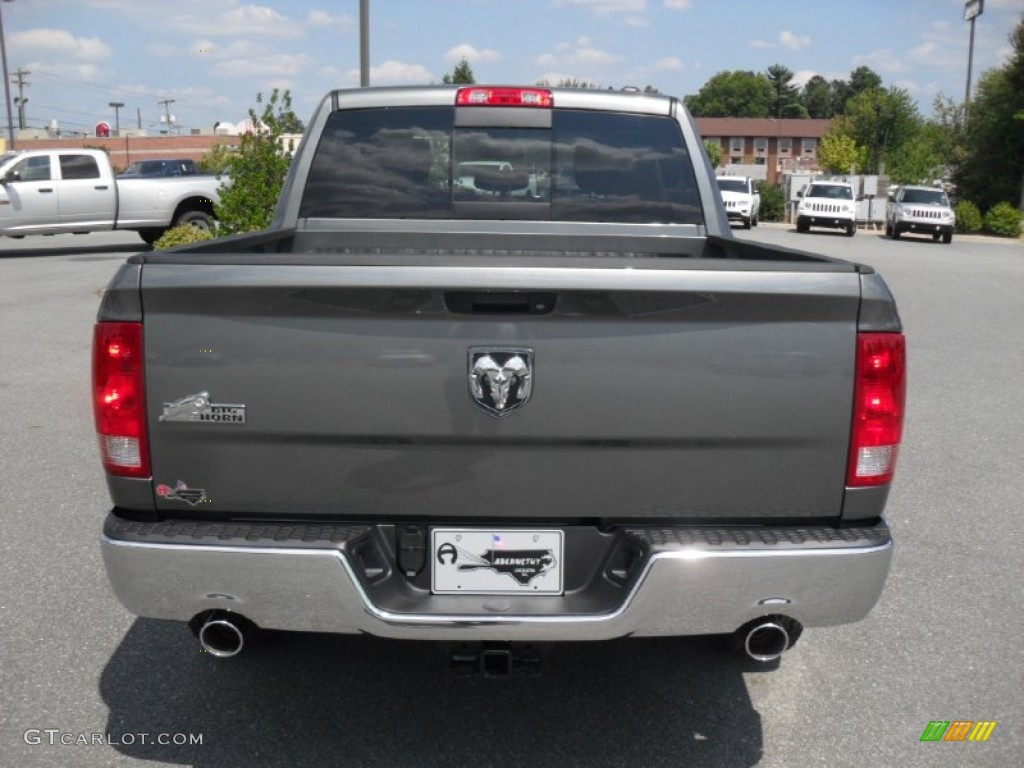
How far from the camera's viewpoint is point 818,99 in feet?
582

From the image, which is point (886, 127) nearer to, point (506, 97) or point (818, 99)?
point (506, 97)

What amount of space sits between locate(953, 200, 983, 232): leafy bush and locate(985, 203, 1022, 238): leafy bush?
125cm

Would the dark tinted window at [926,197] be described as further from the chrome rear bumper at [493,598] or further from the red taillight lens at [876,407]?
the chrome rear bumper at [493,598]

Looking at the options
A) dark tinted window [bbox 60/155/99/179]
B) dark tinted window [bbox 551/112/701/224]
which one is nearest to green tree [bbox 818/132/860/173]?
dark tinted window [bbox 60/155/99/179]

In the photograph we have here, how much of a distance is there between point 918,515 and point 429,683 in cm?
320

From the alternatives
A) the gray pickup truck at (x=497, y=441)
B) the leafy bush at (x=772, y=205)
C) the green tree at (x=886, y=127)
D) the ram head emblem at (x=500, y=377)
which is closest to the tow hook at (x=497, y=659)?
the gray pickup truck at (x=497, y=441)

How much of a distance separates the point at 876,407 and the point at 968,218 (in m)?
42.9

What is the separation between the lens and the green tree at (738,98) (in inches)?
6407

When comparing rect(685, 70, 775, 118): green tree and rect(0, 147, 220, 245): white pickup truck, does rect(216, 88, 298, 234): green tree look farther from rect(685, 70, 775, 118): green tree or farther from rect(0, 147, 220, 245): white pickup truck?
rect(685, 70, 775, 118): green tree

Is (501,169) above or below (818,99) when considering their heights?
below

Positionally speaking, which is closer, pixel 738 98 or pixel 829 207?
pixel 829 207

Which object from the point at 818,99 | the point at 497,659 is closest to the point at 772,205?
the point at 497,659

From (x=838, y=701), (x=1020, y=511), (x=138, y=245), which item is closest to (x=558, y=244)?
(x=838, y=701)

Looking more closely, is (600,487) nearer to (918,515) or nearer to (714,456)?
(714,456)
